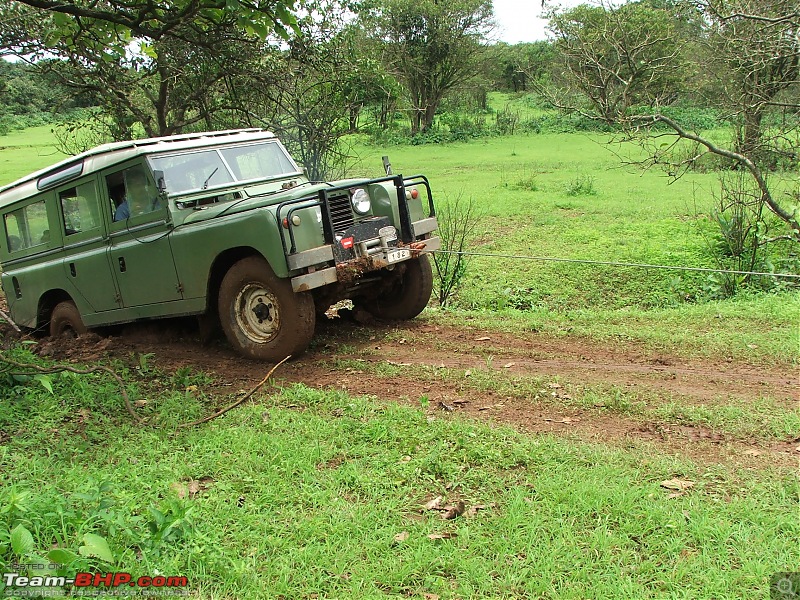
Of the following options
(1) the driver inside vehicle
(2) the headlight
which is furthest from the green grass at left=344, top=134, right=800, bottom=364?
(1) the driver inside vehicle

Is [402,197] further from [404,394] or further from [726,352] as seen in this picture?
[726,352]

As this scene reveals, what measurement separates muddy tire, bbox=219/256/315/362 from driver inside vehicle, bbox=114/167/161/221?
1176 mm

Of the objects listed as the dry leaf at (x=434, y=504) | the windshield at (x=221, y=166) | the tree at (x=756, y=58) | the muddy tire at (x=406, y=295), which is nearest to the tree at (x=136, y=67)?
the windshield at (x=221, y=166)

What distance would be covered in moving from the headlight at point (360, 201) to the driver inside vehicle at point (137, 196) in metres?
1.92

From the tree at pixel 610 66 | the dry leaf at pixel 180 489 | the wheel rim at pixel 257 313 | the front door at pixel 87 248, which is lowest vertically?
the dry leaf at pixel 180 489

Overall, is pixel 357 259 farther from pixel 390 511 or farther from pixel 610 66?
pixel 610 66

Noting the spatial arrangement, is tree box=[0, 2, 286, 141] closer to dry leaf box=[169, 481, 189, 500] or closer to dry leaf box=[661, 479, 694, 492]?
dry leaf box=[169, 481, 189, 500]

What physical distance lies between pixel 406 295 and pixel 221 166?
2.32 m

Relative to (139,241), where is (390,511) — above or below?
below

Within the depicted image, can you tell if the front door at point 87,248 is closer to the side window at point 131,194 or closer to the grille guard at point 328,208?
the side window at point 131,194

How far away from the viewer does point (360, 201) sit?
627 cm

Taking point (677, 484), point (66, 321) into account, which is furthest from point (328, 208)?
point (66, 321)

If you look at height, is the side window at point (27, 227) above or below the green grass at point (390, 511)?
above

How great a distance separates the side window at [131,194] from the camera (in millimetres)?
6574
